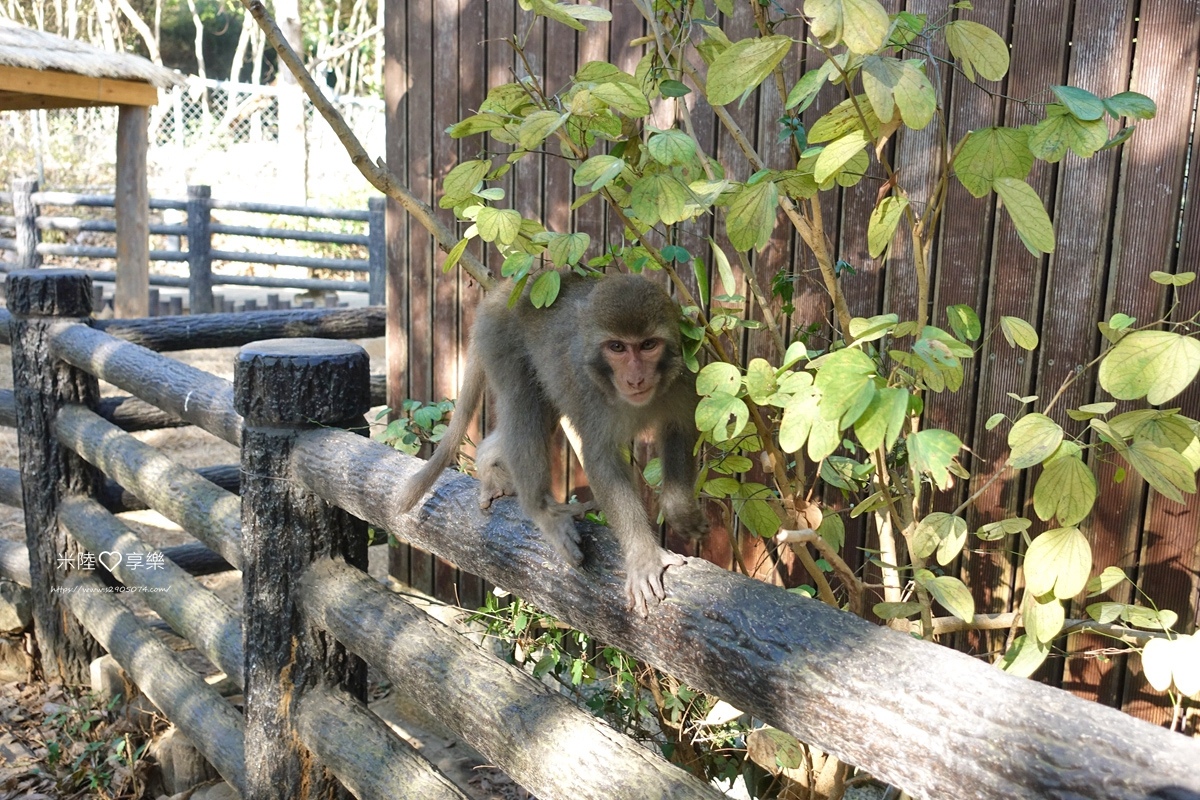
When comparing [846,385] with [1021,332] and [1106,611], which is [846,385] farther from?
[1106,611]

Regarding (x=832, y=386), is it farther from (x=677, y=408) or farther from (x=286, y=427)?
(x=286, y=427)

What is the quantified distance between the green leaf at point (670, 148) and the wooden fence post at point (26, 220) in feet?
36.4

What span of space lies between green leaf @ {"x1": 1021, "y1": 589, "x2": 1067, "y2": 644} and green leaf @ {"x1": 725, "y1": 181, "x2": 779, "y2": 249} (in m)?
0.77

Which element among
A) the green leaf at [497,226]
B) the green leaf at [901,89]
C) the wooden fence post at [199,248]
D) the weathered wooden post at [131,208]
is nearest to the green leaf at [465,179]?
A: the green leaf at [497,226]

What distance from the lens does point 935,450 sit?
4.88 ft

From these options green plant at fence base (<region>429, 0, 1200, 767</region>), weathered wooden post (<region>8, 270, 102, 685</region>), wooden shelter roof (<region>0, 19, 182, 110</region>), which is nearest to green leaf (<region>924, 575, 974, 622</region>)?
green plant at fence base (<region>429, 0, 1200, 767</region>)

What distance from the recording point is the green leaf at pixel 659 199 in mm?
1917

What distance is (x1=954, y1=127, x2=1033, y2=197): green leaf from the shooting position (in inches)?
64.2

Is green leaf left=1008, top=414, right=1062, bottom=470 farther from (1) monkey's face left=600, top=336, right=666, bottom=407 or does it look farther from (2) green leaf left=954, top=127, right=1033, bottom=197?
(1) monkey's face left=600, top=336, right=666, bottom=407

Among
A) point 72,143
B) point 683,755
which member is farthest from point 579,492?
point 72,143

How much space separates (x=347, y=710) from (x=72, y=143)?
59.1 ft

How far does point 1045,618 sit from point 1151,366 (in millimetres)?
503

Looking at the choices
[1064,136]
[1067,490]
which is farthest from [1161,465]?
[1064,136]

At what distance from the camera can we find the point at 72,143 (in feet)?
58.7
